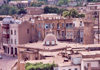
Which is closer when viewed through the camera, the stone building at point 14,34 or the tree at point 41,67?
the tree at point 41,67

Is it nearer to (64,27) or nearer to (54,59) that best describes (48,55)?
(54,59)

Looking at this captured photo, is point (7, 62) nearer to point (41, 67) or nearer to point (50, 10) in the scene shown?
point (41, 67)

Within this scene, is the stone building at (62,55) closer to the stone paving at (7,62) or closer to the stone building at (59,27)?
the stone paving at (7,62)

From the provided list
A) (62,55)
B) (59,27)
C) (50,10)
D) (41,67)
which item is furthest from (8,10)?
(41,67)

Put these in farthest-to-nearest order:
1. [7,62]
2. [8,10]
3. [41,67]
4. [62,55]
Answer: [8,10]
[7,62]
[62,55]
[41,67]

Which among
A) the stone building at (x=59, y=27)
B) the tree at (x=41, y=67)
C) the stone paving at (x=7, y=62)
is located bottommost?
the stone paving at (x=7, y=62)

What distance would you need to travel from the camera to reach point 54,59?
31.4 meters

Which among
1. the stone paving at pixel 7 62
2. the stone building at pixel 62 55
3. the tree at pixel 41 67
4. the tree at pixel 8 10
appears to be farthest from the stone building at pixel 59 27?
the tree at pixel 8 10

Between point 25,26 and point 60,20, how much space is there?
16.5ft

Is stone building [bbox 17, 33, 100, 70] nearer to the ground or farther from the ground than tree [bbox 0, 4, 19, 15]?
nearer to the ground

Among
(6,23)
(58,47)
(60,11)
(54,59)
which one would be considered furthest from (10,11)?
(54,59)

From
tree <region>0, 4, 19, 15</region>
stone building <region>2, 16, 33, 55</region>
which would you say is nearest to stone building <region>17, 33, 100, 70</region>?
stone building <region>2, 16, 33, 55</region>

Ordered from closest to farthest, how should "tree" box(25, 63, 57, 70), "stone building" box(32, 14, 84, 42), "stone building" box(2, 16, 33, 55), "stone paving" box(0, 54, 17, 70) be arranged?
1. "tree" box(25, 63, 57, 70)
2. "stone paving" box(0, 54, 17, 70)
3. "stone building" box(2, 16, 33, 55)
4. "stone building" box(32, 14, 84, 42)

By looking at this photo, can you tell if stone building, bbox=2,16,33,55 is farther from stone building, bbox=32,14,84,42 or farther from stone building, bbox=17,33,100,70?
stone building, bbox=17,33,100,70
